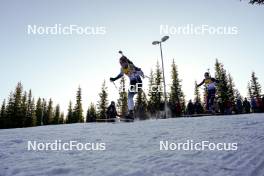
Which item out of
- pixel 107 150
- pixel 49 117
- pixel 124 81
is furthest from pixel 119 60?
pixel 49 117

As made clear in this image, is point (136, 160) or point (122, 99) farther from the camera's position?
point (122, 99)

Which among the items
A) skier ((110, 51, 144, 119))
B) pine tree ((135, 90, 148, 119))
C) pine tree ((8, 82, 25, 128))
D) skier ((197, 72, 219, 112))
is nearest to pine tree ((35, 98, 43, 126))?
pine tree ((8, 82, 25, 128))

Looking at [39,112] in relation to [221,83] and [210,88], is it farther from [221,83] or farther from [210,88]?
[210,88]

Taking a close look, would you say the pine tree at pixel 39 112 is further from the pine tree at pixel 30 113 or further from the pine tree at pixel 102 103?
the pine tree at pixel 102 103

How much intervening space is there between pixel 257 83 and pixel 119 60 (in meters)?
65.8

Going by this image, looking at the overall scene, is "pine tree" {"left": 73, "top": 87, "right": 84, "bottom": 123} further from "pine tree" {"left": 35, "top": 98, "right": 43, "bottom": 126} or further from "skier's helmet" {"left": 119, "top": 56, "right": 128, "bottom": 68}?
"skier's helmet" {"left": 119, "top": 56, "right": 128, "bottom": 68}

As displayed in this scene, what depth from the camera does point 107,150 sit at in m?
4.76

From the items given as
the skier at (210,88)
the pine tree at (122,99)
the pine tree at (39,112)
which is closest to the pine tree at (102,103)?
the pine tree at (122,99)

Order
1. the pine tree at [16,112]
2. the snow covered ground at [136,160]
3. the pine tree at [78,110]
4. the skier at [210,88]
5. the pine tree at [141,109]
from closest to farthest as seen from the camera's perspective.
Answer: the snow covered ground at [136,160] → the skier at [210,88] → the pine tree at [141,109] → the pine tree at [16,112] → the pine tree at [78,110]

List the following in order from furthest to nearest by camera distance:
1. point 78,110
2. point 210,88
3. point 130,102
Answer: point 78,110
point 210,88
point 130,102

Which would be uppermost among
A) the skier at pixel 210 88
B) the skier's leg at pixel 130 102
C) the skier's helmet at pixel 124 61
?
the skier's helmet at pixel 124 61

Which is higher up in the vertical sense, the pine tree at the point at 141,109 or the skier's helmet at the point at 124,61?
the skier's helmet at the point at 124,61

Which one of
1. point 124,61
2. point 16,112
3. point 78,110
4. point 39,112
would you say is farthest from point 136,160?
point 39,112

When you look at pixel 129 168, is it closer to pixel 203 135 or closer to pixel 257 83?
pixel 203 135
